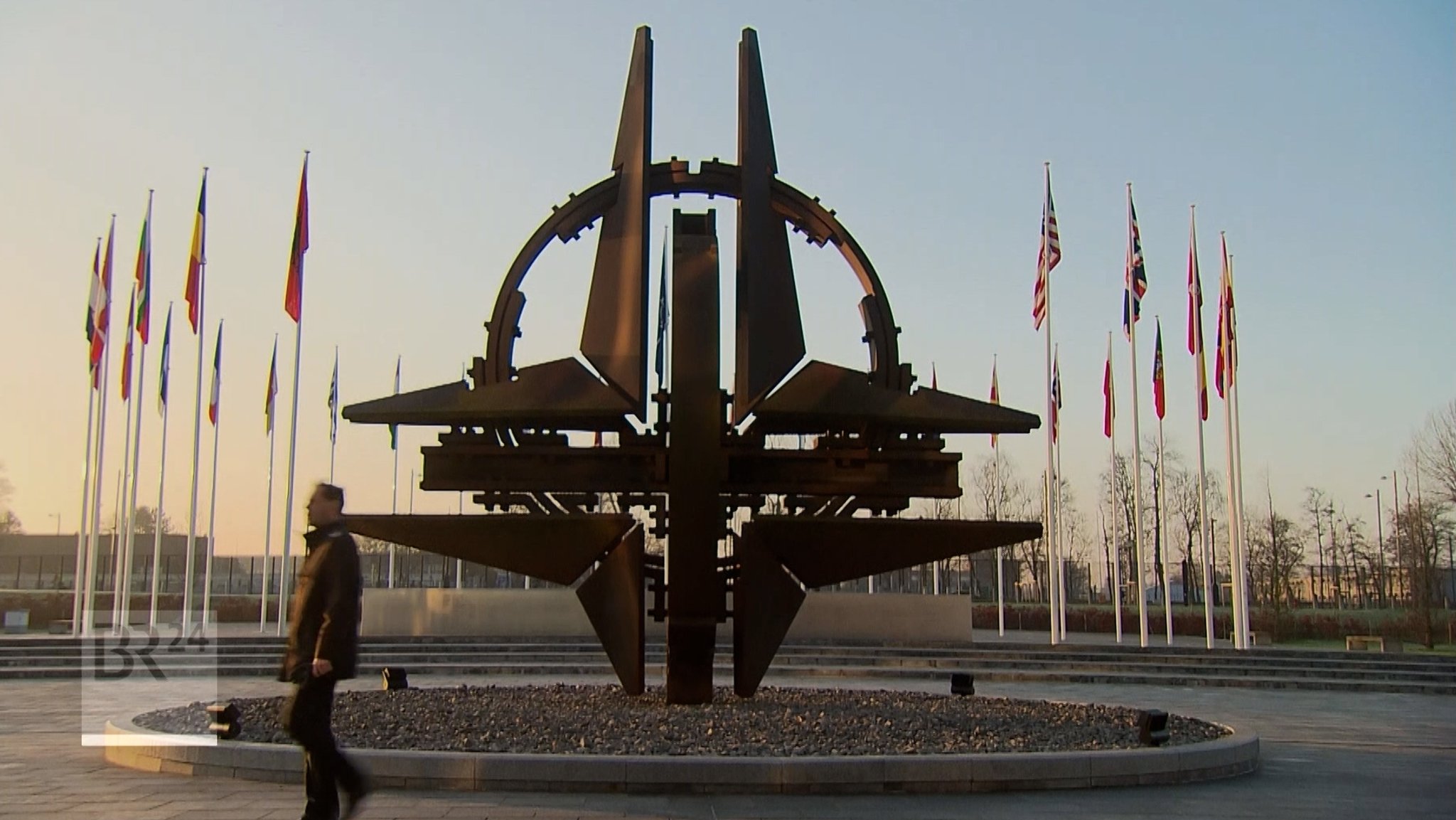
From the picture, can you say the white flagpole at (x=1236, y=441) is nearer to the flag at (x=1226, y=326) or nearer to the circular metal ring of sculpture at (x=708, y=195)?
the flag at (x=1226, y=326)

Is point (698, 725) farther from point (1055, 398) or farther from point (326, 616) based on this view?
point (1055, 398)

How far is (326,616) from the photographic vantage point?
23.2ft

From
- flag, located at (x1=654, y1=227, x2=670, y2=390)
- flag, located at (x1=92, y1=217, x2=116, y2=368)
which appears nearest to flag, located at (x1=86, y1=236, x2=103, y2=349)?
flag, located at (x1=92, y1=217, x2=116, y2=368)

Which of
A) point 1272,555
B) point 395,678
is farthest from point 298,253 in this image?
point 1272,555

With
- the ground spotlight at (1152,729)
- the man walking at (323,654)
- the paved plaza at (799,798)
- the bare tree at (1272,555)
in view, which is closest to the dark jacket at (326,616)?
the man walking at (323,654)

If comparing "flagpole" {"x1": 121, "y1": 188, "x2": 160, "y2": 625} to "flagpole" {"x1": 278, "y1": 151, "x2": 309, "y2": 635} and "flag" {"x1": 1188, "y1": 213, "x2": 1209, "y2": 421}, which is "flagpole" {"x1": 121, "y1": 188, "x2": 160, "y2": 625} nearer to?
"flagpole" {"x1": 278, "y1": 151, "x2": 309, "y2": 635}

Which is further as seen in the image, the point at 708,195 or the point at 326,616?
the point at 708,195

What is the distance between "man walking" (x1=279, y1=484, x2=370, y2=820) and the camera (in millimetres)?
7051

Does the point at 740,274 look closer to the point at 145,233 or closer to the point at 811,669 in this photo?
the point at 811,669

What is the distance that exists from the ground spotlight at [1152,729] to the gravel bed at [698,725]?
16 cm

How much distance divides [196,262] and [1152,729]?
955 inches

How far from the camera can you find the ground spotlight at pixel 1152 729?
11.8m

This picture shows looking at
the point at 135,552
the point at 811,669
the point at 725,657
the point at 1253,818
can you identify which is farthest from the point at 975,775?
the point at 135,552

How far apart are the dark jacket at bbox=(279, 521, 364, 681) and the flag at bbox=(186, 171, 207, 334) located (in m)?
23.9
